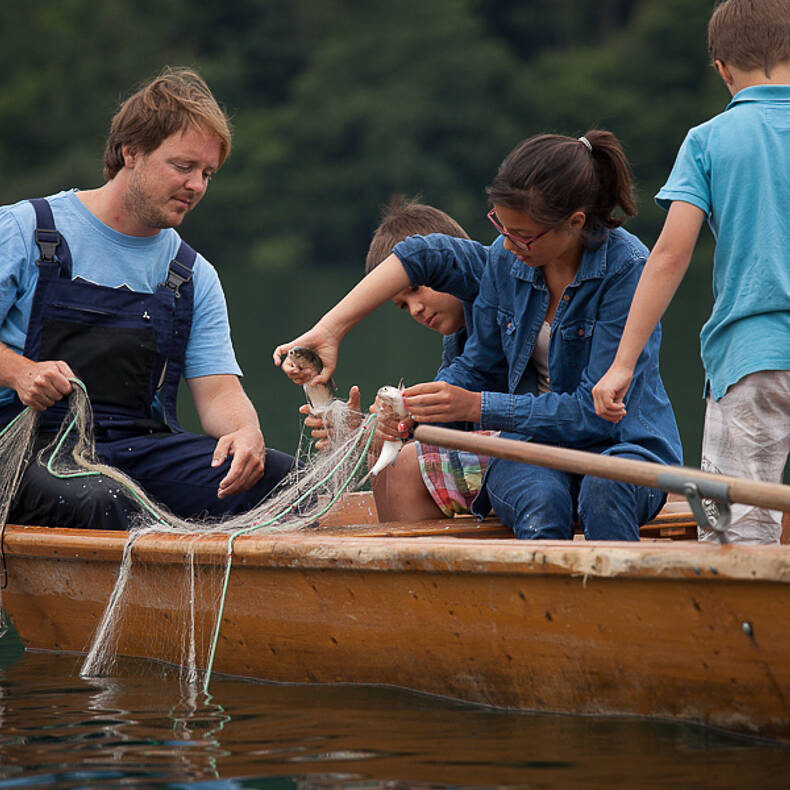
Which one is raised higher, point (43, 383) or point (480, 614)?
point (43, 383)

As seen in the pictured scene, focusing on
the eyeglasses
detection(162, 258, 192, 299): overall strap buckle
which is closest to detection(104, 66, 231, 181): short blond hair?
→ detection(162, 258, 192, 299): overall strap buckle

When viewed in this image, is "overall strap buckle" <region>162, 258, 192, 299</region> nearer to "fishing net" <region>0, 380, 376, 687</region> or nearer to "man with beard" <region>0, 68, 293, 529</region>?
"man with beard" <region>0, 68, 293, 529</region>

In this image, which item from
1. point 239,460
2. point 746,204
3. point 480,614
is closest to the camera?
point 480,614

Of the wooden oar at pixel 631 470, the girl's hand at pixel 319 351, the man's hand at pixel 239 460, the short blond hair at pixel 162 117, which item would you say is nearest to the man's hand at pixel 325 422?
the girl's hand at pixel 319 351

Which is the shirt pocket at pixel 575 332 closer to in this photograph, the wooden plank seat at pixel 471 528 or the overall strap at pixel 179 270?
the wooden plank seat at pixel 471 528

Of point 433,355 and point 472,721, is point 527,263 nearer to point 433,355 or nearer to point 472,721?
point 472,721

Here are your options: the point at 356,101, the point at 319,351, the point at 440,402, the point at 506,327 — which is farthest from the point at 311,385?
the point at 356,101

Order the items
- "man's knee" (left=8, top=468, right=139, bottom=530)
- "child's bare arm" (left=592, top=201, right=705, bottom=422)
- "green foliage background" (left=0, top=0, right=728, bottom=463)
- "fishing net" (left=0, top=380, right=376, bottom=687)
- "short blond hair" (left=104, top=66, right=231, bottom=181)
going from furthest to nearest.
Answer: "green foliage background" (left=0, top=0, right=728, bottom=463)
"short blond hair" (left=104, top=66, right=231, bottom=181)
"man's knee" (left=8, top=468, right=139, bottom=530)
"fishing net" (left=0, top=380, right=376, bottom=687)
"child's bare arm" (left=592, top=201, right=705, bottom=422)

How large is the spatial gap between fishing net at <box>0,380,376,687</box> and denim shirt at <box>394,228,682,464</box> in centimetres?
48

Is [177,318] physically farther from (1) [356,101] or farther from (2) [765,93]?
(1) [356,101]

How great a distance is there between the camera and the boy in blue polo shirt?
369 centimetres

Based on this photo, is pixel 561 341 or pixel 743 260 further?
pixel 561 341

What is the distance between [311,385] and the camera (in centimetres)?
439

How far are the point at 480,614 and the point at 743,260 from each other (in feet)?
3.85
